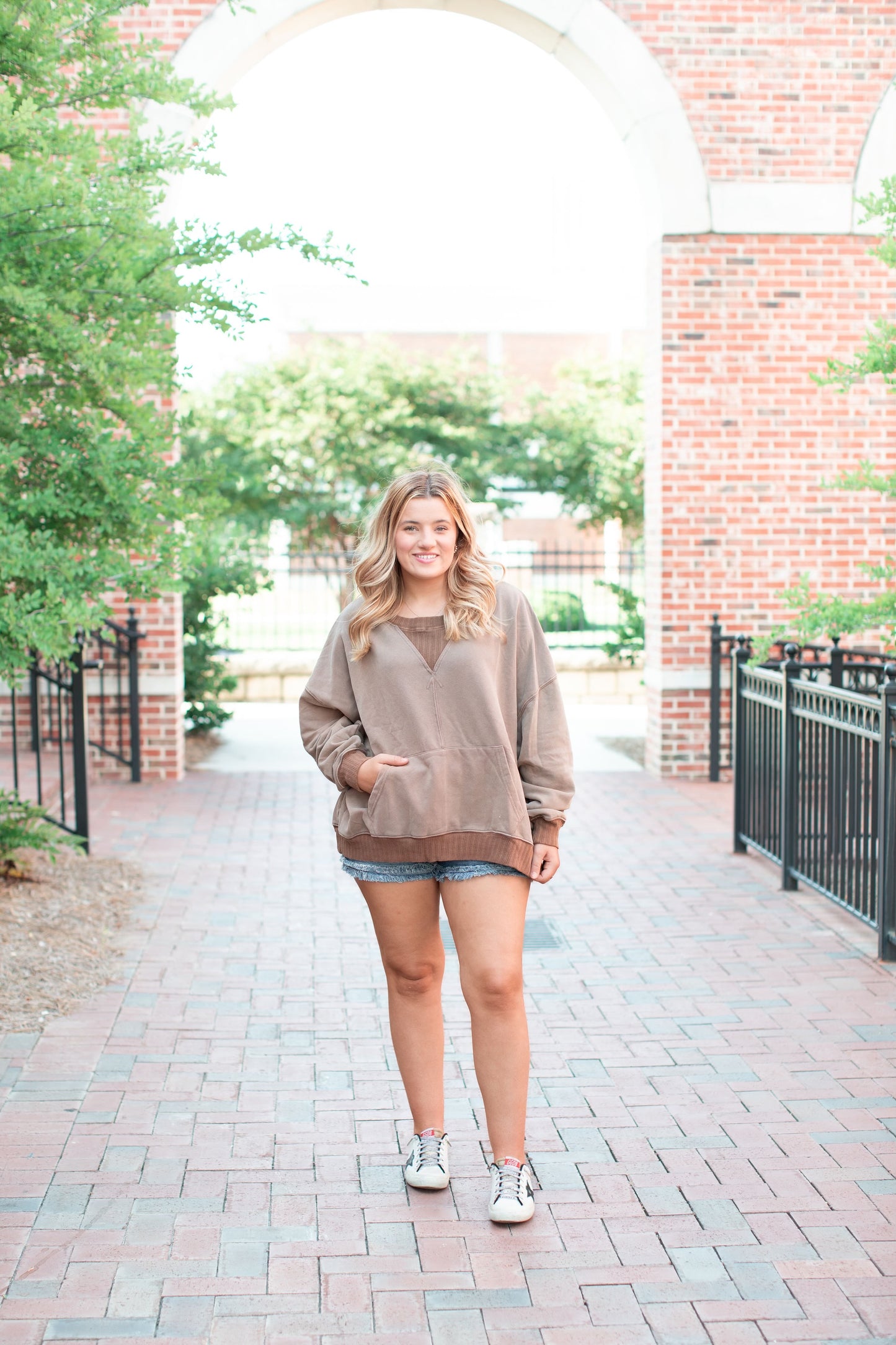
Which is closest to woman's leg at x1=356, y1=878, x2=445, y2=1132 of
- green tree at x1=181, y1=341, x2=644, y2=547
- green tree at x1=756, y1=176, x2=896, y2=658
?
green tree at x1=756, y1=176, x2=896, y2=658

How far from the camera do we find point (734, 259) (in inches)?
376

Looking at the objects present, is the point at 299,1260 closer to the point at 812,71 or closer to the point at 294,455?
the point at 812,71

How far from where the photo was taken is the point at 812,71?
9.41 metres

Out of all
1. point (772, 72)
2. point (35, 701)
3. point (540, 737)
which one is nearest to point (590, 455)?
point (772, 72)

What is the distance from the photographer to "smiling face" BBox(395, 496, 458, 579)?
325 centimetres

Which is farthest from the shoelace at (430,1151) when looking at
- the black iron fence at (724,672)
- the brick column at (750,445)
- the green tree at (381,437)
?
the green tree at (381,437)

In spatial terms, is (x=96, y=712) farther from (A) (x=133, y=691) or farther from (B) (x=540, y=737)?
(B) (x=540, y=737)

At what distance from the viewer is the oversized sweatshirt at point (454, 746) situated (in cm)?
320

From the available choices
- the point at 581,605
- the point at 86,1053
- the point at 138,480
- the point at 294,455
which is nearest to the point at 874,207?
the point at 138,480

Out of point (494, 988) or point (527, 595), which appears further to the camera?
point (527, 595)

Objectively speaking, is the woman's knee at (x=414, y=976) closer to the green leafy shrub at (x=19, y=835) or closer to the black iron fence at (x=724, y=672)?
the green leafy shrub at (x=19, y=835)

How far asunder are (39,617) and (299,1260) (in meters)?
2.79

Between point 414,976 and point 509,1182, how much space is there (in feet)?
1.77

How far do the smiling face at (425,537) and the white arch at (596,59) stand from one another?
6.91 meters
